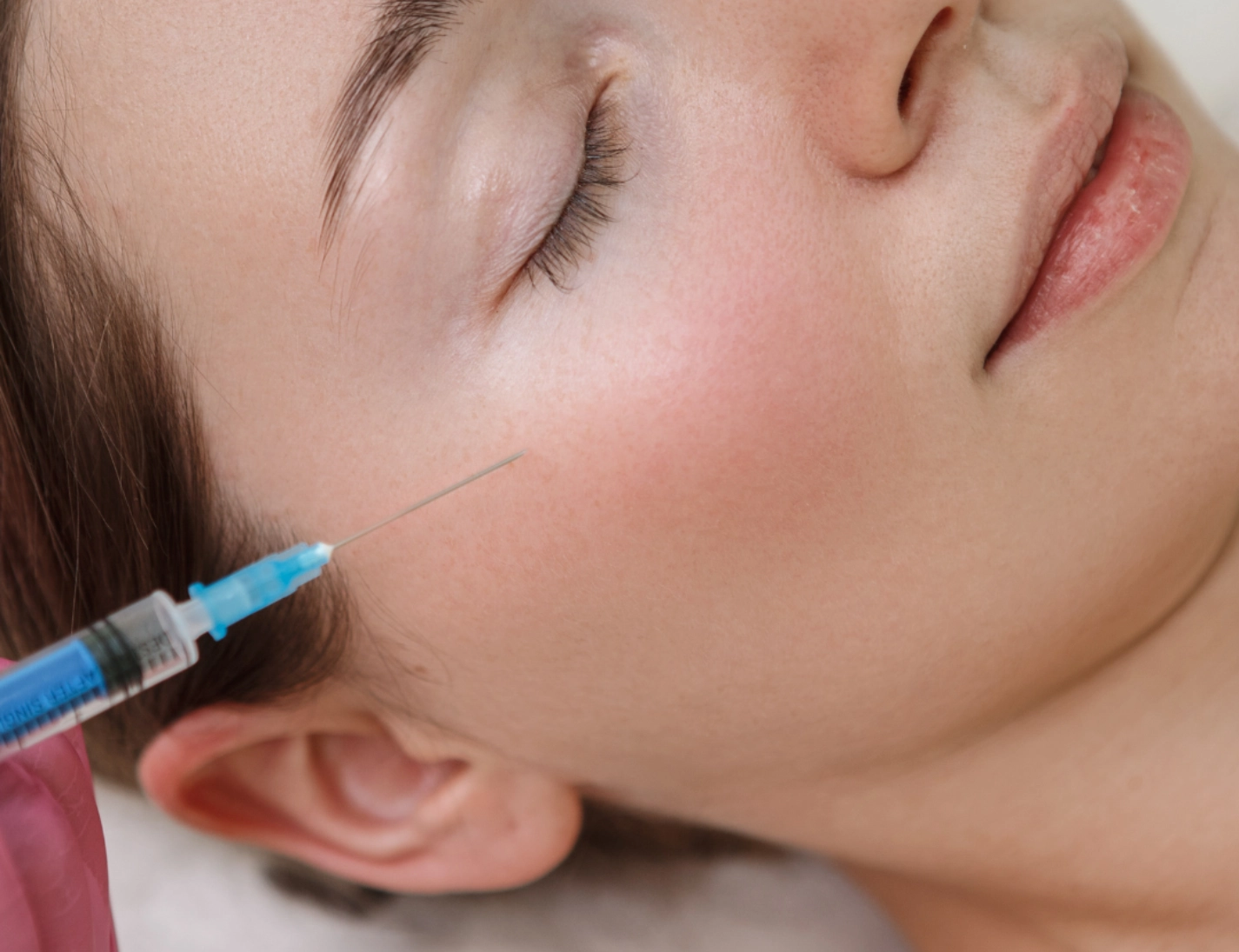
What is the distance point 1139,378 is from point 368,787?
782 mm

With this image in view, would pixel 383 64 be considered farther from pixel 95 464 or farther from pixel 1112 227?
pixel 1112 227

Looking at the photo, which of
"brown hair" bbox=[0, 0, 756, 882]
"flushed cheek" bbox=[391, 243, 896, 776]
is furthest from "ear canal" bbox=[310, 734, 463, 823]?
"flushed cheek" bbox=[391, 243, 896, 776]

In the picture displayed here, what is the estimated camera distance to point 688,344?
81 cm

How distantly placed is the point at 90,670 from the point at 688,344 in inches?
18.4

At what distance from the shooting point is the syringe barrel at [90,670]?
29.2 inches

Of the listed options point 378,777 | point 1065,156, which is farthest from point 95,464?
point 1065,156

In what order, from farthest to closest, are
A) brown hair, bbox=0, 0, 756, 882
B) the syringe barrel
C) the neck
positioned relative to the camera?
the neck
brown hair, bbox=0, 0, 756, 882
the syringe barrel

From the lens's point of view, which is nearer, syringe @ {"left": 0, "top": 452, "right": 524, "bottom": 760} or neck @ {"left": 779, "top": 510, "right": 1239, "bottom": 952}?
syringe @ {"left": 0, "top": 452, "right": 524, "bottom": 760}

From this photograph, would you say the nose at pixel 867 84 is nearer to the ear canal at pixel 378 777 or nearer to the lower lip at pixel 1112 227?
the lower lip at pixel 1112 227

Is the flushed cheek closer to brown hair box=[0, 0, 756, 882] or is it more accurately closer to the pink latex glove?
brown hair box=[0, 0, 756, 882]

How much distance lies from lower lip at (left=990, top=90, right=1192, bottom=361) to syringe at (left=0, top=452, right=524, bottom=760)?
541 mm

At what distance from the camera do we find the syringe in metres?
0.76

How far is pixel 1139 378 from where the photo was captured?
0.85 meters

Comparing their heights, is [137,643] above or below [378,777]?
above
